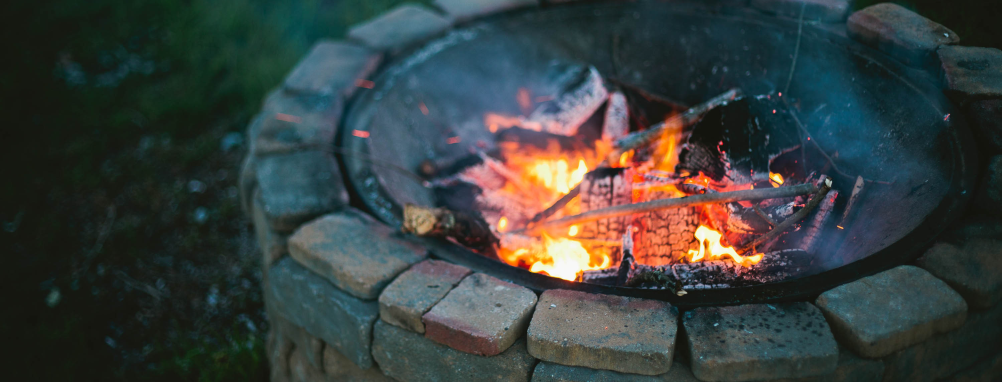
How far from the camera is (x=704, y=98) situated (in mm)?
2564

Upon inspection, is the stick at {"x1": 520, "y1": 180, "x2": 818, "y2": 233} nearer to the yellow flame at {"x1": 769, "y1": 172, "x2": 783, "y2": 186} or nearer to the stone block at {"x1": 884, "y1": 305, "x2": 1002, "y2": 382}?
the yellow flame at {"x1": 769, "y1": 172, "x2": 783, "y2": 186}

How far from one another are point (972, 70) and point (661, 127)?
37.6 inches

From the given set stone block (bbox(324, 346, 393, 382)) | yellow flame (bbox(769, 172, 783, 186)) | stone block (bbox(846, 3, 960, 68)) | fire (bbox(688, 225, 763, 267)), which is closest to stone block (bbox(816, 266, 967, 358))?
fire (bbox(688, 225, 763, 267))

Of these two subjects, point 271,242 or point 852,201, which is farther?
point 271,242

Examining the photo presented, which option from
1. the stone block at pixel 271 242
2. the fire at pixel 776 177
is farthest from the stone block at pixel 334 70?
the fire at pixel 776 177

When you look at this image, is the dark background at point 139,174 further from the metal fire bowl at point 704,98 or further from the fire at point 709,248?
the fire at point 709,248

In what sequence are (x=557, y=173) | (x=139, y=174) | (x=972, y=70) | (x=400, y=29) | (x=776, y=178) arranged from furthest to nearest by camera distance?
(x=139, y=174) → (x=400, y=29) → (x=557, y=173) → (x=776, y=178) → (x=972, y=70)

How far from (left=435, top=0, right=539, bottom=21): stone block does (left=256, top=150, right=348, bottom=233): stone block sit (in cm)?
113

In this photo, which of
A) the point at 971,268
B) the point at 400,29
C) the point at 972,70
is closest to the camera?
the point at 971,268

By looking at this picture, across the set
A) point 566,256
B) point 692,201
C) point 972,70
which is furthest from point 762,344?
point 972,70

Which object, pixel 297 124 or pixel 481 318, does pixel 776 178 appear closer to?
pixel 481 318

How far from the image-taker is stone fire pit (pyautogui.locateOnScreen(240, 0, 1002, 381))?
53.9 inches

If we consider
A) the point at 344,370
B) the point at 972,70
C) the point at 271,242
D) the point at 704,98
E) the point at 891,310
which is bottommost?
the point at 344,370

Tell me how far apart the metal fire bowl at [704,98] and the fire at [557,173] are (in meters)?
0.42
